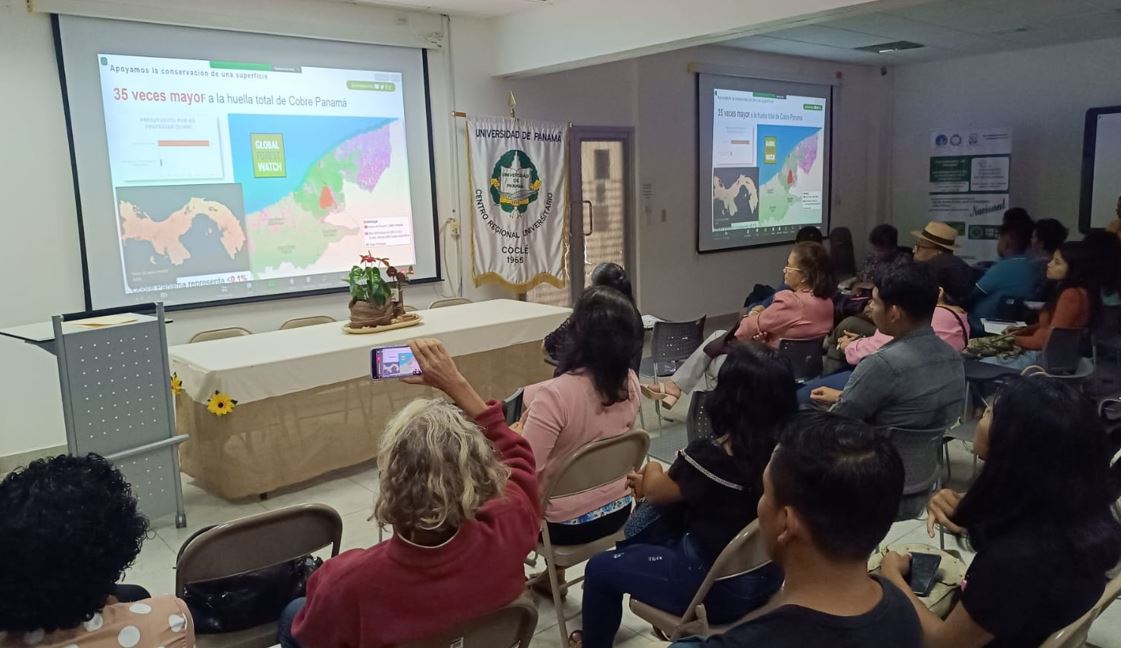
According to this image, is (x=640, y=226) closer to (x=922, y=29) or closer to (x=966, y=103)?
(x=922, y=29)

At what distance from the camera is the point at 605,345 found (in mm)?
2348

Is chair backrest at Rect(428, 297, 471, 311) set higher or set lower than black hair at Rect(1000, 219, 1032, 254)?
lower

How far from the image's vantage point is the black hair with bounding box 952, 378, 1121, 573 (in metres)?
1.34

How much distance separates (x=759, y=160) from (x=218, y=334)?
18.8ft

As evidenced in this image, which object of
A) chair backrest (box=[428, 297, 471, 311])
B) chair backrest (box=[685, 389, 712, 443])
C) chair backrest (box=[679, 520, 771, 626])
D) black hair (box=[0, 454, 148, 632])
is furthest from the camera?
chair backrest (box=[428, 297, 471, 311])

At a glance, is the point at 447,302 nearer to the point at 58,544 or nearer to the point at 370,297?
the point at 370,297

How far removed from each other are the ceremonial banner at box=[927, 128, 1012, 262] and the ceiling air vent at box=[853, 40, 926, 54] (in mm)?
1316

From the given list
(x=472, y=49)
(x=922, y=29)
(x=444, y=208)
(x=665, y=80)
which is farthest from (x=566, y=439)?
(x=922, y=29)

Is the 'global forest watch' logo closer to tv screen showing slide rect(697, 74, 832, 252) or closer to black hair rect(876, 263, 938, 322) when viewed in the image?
tv screen showing slide rect(697, 74, 832, 252)

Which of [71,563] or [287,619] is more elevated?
[71,563]

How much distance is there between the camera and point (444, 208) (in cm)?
571

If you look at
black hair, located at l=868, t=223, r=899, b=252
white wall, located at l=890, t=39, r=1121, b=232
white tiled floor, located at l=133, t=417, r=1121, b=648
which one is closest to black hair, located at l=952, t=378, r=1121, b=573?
white tiled floor, located at l=133, t=417, r=1121, b=648

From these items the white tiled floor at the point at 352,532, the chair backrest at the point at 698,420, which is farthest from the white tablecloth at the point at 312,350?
the chair backrest at the point at 698,420

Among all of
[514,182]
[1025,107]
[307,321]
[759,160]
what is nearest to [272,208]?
[307,321]
